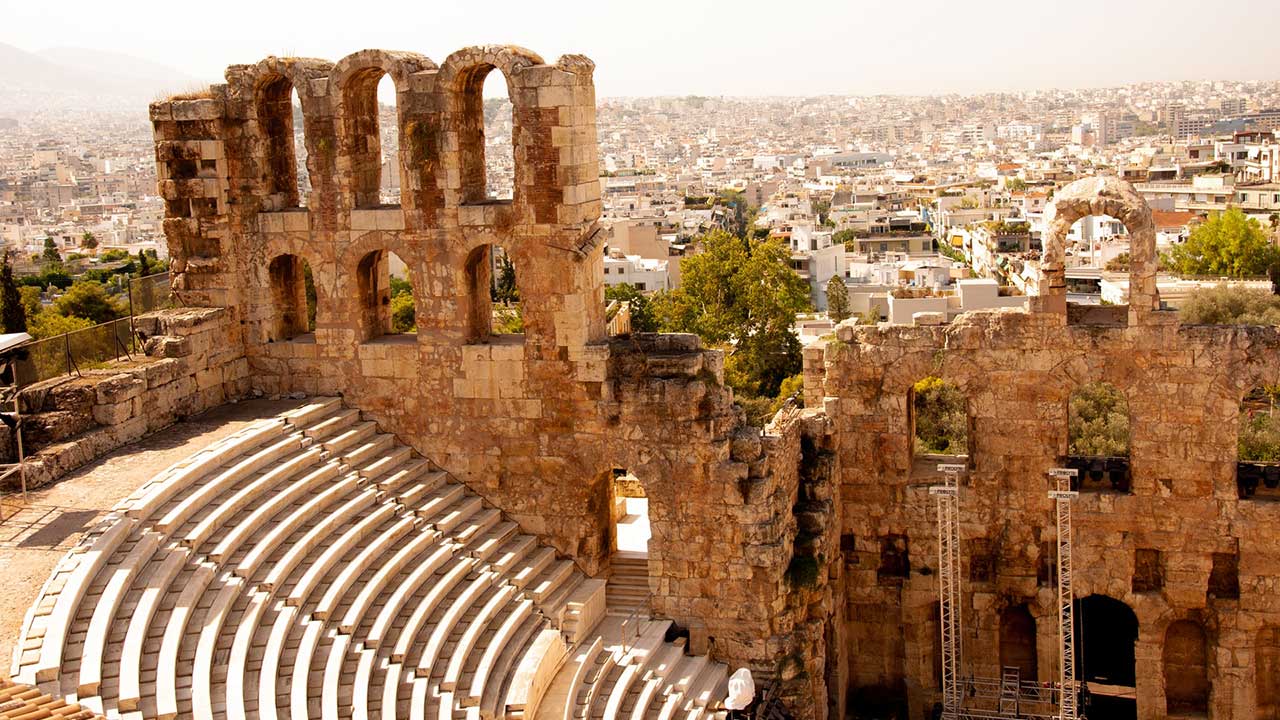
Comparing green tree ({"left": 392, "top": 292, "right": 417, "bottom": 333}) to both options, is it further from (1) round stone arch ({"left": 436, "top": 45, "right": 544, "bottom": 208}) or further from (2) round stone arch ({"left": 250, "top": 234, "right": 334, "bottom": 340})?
(1) round stone arch ({"left": 436, "top": 45, "right": 544, "bottom": 208})

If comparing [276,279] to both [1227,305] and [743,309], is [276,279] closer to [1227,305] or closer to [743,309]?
[743,309]

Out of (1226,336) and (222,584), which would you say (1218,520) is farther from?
(222,584)

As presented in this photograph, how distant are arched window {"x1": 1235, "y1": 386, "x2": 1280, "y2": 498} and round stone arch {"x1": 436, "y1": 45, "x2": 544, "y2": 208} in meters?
11.2

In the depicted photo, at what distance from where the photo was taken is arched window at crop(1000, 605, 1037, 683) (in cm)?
2277

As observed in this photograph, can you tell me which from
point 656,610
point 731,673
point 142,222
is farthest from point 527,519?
point 142,222

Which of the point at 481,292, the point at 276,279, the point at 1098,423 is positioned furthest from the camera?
→ the point at 1098,423

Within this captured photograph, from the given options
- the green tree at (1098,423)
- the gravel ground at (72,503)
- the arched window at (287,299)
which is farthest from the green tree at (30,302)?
the green tree at (1098,423)

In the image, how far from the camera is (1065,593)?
2189 centimetres

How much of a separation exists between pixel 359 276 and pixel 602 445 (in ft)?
14.7

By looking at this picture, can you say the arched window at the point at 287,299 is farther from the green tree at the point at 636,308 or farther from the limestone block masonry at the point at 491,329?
the green tree at the point at 636,308

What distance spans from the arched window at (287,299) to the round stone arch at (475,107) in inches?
135

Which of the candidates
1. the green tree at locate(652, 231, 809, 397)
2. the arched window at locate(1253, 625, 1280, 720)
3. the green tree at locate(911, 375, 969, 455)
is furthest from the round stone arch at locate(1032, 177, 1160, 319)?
the green tree at locate(652, 231, 809, 397)

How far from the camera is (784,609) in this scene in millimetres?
20375

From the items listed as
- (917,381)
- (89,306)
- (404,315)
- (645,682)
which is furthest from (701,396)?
(89,306)
